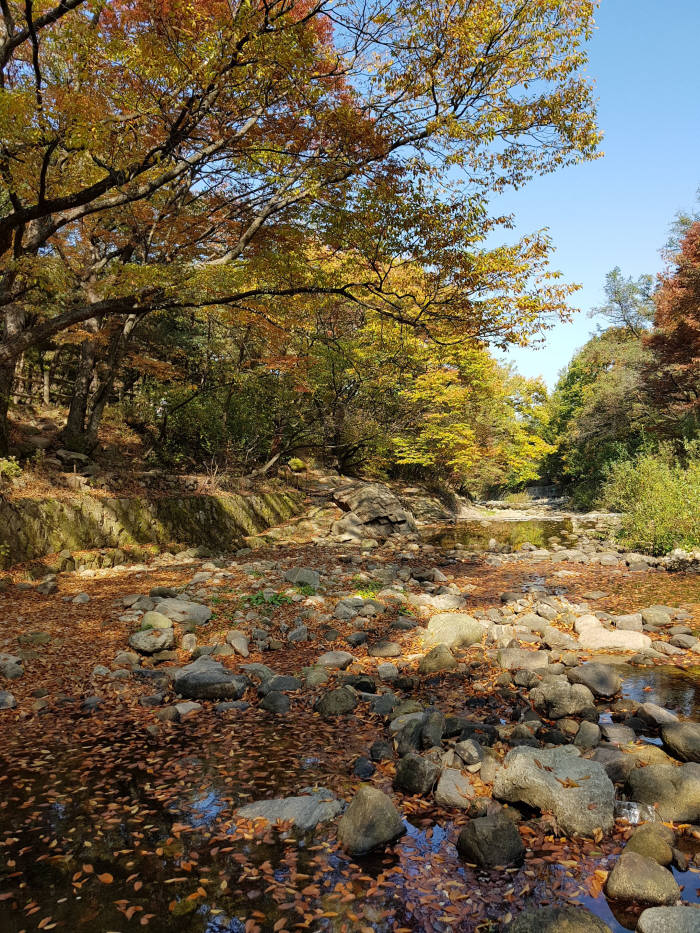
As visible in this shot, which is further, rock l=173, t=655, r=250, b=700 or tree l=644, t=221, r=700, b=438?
tree l=644, t=221, r=700, b=438

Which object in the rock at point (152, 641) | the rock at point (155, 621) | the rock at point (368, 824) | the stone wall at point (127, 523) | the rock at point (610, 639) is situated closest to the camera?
the rock at point (368, 824)

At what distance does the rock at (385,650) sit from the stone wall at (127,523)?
6937mm


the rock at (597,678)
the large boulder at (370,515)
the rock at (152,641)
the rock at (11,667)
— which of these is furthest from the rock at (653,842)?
the large boulder at (370,515)

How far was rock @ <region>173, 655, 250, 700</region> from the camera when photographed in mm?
5379

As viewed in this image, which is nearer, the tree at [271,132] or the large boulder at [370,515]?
the tree at [271,132]

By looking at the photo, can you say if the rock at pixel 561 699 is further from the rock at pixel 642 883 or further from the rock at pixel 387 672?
the rock at pixel 642 883

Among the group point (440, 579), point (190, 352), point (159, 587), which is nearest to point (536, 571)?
point (440, 579)

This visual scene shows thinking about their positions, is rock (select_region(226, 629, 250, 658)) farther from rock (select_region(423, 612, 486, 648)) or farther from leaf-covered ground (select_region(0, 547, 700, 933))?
rock (select_region(423, 612, 486, 648))

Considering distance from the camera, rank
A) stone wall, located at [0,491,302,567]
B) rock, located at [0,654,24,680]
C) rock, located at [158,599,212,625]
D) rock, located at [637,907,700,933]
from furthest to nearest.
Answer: stone wall, located at [0,491,302,567]
rock, located at [158,599,212,625]
rock, located at [0,654,24,680]
rock, located at [637,907,700,933]

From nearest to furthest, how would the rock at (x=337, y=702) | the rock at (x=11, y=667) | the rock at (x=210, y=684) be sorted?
the rock at (x=337, y=702) < the rock at (x=210, y=684) < the rock at (x=11, y=667)

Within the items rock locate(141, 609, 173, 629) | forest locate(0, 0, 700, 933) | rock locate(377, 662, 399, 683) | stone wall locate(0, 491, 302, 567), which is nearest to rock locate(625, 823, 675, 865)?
forest locate(0, 0, 700, 933)

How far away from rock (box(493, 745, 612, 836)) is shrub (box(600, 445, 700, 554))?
34.4 ft

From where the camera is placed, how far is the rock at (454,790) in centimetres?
362

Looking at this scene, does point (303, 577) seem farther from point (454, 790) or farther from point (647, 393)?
point (647, 393)
